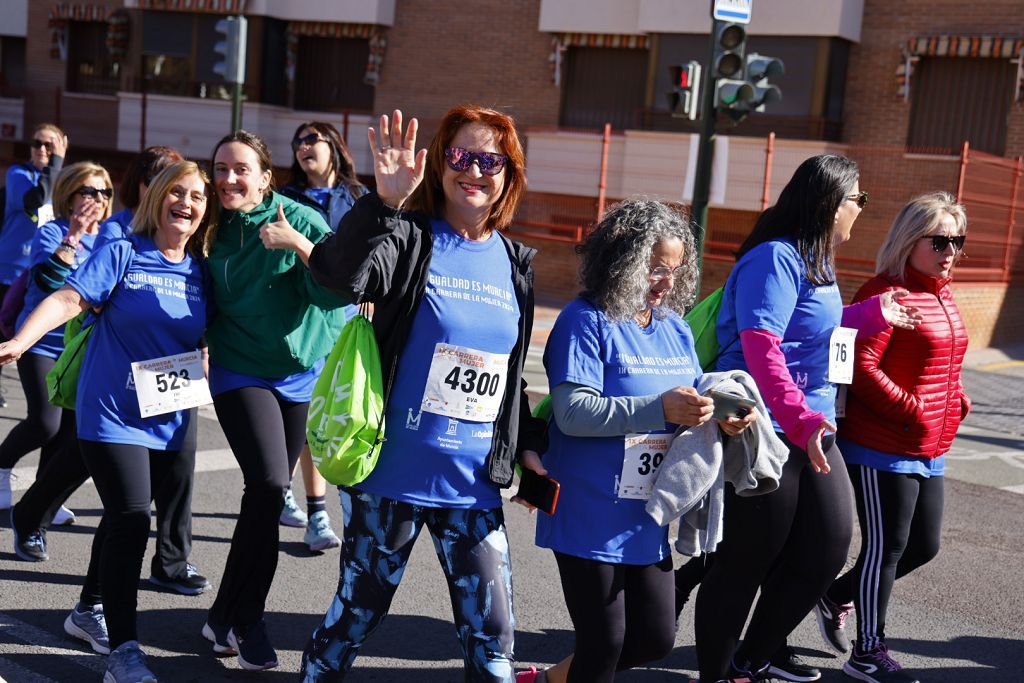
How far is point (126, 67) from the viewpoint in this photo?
1012 inches

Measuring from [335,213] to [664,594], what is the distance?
375 centimetres

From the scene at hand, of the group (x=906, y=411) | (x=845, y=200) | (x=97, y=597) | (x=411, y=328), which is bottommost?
(x=97, y=597)

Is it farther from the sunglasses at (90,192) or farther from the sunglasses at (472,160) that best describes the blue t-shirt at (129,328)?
the sunglasses at (90,192)

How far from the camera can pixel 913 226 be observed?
14.4 feet

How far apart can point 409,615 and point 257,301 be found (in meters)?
1.56

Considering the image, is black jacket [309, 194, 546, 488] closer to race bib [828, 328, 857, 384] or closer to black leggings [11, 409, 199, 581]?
race bib [828, 328, 857, 384]

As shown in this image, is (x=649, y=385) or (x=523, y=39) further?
(x=523, y=39)

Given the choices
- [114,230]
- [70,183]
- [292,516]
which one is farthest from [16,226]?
[114,230]

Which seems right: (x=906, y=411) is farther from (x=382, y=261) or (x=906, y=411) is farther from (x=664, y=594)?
(x=382, y=261)

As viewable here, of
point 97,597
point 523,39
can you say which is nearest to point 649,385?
point 97,597

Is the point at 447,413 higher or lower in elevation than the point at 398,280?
lower

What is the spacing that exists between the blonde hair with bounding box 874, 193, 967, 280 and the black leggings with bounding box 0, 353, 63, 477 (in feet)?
12.8

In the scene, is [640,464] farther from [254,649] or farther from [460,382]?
[254,649]

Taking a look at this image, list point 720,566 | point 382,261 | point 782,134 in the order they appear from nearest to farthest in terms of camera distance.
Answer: point 382,261, point 720,566, point 782,134
